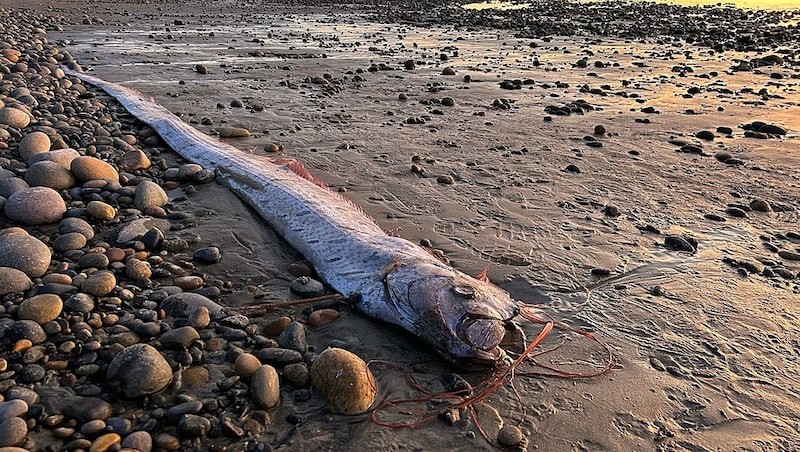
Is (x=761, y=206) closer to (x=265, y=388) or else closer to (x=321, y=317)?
(x=321, y=317)

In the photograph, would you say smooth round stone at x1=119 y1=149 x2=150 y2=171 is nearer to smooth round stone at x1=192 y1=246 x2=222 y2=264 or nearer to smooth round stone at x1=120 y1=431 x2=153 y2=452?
smooth round stone at x1=192 y1=246 x2=222 y2=264

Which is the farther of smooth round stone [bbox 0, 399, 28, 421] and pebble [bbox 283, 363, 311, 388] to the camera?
pebble [bbox 283, 363, 311, 388]

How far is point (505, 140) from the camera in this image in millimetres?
8070

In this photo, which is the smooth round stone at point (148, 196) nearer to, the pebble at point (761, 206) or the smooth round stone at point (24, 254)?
the smooth round stone at point (24, 254)

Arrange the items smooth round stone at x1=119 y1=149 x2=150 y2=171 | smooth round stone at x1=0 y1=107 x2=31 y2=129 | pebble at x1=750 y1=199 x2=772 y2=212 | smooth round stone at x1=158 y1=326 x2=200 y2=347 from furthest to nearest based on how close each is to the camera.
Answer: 1. smooth round stone at x1=0 y1=107 x2=31 y2=129
2. smooth round stone at x1=119 y1=149 x2=150 y2=171
3. pebble at x1=750 y1=199 x2=772 y2=212
4. smooth round stone at x1=158 y1=326 x2=200 y2=347

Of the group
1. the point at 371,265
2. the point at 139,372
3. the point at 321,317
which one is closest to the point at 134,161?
the point at 371,265

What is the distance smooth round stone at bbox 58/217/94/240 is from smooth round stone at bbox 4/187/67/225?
173 mm

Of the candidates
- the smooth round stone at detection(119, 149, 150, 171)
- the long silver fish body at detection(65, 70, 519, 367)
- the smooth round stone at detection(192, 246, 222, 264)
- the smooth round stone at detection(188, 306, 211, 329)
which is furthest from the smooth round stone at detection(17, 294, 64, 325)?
the smooth round stone at detection(119, 149, 150, 171)

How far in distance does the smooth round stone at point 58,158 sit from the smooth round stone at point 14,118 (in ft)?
5.83

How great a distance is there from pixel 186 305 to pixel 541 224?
3.27m

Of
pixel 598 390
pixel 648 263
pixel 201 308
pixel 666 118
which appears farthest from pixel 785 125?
pixel 201 308

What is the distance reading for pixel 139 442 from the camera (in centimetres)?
263

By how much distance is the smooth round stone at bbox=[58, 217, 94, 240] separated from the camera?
4.62 metres

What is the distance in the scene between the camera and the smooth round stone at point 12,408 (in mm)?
2637
